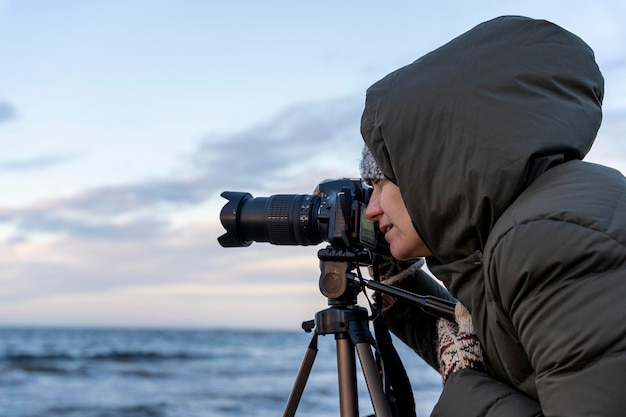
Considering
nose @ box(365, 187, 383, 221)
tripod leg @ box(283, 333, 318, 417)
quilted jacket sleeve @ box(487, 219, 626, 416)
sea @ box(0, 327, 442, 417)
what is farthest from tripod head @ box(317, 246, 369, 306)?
sea @ box(0, 327, 442, 417)

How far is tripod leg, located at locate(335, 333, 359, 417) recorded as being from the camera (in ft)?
5.73

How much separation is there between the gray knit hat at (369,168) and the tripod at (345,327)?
32cm

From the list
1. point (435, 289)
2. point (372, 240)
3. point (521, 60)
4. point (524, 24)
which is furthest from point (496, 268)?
point (435, 289)

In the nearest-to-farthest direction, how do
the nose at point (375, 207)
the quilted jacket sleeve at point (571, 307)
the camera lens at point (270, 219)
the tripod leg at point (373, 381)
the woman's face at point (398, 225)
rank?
the quilted jacket sleeve at point (571, 307), the woman's face at point (398, 225), the nose at point (375, 207), the tripod leg at point (373, 381), the camera lens at point (270, 219)

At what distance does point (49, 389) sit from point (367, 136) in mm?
8866

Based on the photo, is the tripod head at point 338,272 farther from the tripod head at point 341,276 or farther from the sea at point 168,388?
the sea at point 168,388

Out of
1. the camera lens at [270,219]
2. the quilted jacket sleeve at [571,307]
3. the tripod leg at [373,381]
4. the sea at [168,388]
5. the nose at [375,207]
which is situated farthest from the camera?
the sea at [168,388]

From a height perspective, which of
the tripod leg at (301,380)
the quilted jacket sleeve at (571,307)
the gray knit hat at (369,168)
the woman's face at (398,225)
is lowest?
the tripod leg at (301,380)

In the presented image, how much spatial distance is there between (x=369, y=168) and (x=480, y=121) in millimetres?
358

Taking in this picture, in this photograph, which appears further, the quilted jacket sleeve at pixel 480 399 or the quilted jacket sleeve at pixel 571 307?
the quilted jacket sleeve at pixel 480 399

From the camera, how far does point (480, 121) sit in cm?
119

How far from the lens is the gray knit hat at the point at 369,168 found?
1.48 meters

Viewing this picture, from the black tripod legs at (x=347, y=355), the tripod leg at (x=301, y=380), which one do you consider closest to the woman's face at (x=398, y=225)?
the black tripod legs at (x=347, y=355)

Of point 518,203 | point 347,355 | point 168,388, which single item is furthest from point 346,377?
point 168,388
